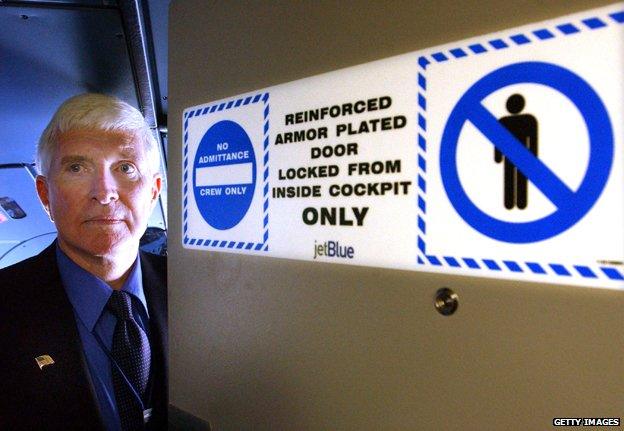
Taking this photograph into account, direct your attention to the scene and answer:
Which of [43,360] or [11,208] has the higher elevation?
[11,208]

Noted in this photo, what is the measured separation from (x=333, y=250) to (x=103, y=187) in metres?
1.11

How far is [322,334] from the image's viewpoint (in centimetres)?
74

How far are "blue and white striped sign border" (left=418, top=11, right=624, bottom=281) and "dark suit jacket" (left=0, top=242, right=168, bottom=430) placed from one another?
1203mm

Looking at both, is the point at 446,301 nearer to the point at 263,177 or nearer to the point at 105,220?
the point at 263,177

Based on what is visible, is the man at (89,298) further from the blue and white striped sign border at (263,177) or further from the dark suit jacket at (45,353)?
the blue and white striped sign border at (263,177)

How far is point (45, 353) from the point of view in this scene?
54.2 inches

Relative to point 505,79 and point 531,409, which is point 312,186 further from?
point 531,409

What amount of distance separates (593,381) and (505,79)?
1.17 ft

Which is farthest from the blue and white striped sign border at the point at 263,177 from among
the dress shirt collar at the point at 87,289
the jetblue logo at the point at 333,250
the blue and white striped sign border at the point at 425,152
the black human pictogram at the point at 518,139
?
the dress shirt collar at the point at 87,289

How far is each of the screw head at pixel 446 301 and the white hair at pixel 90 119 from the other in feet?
4.45
